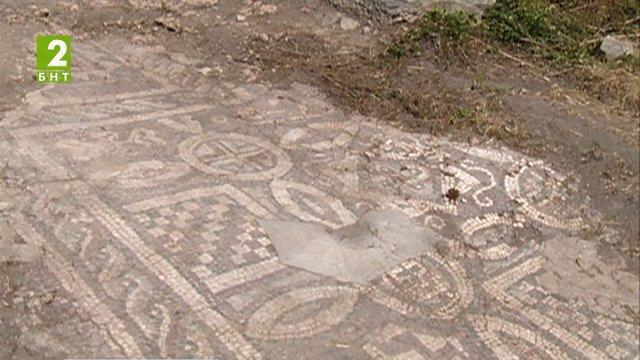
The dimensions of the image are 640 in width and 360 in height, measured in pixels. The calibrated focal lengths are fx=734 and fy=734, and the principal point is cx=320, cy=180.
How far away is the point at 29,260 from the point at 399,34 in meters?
3.81

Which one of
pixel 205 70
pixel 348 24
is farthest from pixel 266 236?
pixel 348 24

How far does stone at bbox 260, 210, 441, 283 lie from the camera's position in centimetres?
307

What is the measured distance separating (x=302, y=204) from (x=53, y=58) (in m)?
2.41

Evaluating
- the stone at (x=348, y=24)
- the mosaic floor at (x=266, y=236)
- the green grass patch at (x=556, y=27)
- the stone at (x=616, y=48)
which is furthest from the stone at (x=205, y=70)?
the stone at (x=616, y=48)

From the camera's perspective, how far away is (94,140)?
3.86 metres

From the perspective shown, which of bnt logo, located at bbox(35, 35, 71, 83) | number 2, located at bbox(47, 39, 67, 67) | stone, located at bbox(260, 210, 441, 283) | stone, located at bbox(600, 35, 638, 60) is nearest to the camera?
stone, located at bbox(260, 210, 441, 283)

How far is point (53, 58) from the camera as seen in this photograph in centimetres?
494

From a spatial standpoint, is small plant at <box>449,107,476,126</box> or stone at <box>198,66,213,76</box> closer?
small plant at <box>449,107,476,126</box>

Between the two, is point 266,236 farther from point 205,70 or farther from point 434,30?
point 434,30

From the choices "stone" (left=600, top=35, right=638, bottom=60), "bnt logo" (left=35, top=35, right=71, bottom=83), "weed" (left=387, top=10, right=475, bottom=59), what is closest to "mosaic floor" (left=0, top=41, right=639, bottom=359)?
"bnt logo" (left=35, top=35, right=71, bottom=83)

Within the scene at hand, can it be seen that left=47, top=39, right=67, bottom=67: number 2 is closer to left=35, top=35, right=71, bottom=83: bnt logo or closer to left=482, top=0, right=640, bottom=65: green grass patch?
left=35, top=35, right=71, bottom=83: bnt logo

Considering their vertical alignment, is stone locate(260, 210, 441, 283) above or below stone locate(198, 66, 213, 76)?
above

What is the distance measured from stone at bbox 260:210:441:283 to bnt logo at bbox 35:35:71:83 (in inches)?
82.1

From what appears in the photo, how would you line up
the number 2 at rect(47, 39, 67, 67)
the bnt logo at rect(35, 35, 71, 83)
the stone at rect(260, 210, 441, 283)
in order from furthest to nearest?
1. the number 2 at rect(47, 39, 67, 67)
2. the bnt logo at rect(35, 35, 71, 83)
3. the stone at rect(260, 210, 441, 283)
